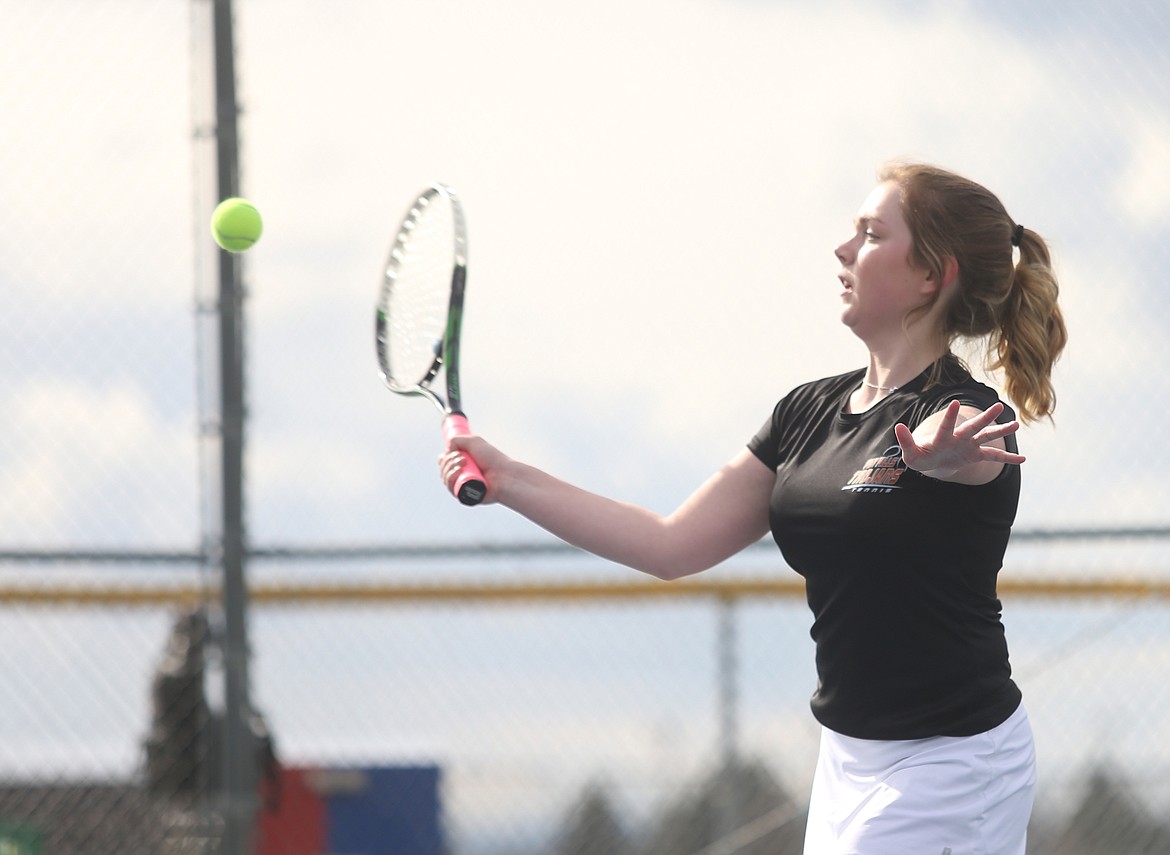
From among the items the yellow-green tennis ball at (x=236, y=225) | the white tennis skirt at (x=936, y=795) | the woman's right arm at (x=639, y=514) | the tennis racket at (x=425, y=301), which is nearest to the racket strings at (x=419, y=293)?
the tennis racket at (x=425, y=301)

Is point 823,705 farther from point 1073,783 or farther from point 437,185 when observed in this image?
point 1073,783

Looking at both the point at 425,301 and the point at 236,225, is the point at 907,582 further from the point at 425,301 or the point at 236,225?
the point at 236,225

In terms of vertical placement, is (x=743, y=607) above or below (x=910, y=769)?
below

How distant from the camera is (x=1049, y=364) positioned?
Result: 2.50m

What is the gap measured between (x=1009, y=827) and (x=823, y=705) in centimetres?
32

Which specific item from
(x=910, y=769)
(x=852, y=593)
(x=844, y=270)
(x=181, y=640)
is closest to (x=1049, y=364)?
(x=844, y=270)

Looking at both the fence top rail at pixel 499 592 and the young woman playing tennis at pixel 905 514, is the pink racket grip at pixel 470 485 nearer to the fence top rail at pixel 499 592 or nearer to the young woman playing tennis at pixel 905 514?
the young woman playing tennis at pixel 905 514

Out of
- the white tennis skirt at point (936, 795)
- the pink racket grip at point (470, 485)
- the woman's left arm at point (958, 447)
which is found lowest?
the white tennis skirt at point (936, 795)

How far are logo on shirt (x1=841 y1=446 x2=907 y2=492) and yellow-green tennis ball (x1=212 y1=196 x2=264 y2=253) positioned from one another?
8.32 feet

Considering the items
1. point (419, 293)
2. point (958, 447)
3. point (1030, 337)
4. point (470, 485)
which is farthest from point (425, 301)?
point (958, 447)

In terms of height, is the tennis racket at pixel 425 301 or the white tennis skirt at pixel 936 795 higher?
the tennis racket at pixel 425 301

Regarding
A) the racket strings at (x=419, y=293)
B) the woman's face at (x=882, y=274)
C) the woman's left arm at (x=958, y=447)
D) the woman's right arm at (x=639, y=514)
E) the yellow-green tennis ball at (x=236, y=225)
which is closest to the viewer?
the woman's left arm at (x=958, y=447)

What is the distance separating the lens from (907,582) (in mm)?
2250

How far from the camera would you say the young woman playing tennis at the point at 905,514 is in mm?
2223
